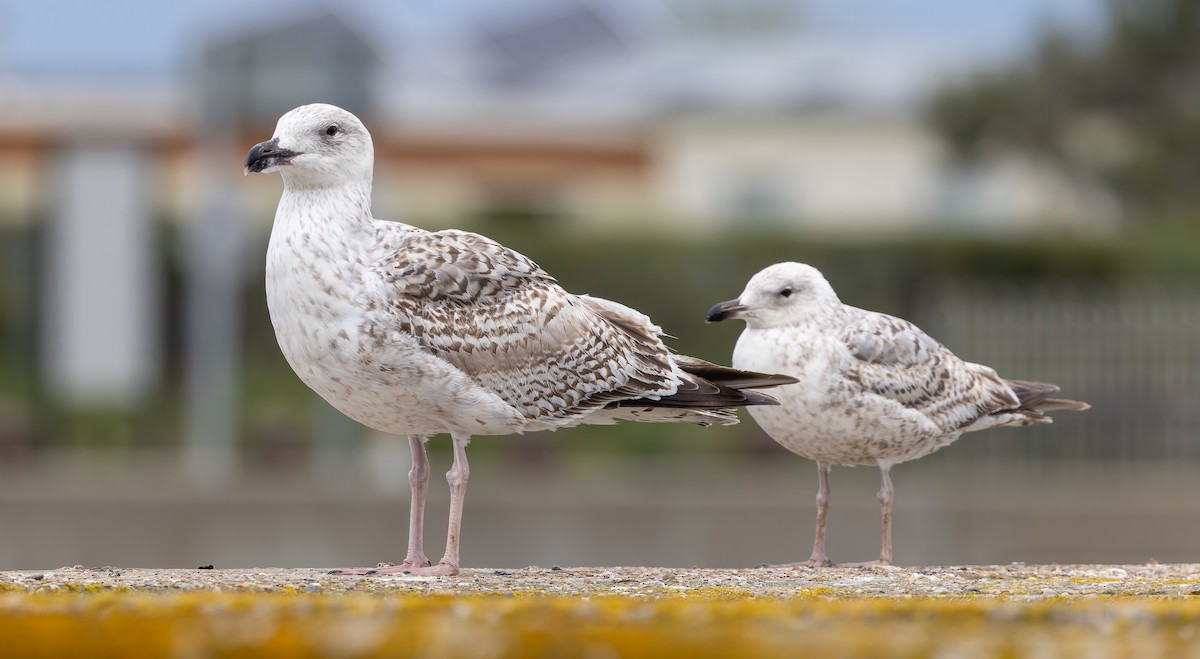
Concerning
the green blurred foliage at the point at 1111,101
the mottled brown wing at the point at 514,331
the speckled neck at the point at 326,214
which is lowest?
the mottled brown wing at the point at 514,331

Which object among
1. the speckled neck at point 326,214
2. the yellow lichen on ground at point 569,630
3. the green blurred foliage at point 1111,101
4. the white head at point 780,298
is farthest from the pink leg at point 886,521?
the green blurred foliage at point 1111,101

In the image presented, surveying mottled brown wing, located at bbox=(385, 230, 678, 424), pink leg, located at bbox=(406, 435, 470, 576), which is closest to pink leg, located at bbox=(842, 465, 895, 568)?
mottled brown wing, located at bbox=(385, 230, 678, 424)

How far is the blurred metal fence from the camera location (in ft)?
57.5

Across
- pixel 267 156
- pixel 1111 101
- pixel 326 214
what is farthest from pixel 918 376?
pixel 1111 101

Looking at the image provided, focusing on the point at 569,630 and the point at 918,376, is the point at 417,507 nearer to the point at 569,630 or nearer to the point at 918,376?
the point at 918,376

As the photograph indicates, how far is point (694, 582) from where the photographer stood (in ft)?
17.7

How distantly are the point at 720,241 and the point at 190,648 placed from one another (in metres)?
20.3

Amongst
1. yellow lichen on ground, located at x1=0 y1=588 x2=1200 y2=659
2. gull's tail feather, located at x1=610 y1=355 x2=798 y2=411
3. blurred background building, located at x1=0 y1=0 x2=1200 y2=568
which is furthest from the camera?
blurred background building, located at x1=0 y1=0 x2=1200 y2=568

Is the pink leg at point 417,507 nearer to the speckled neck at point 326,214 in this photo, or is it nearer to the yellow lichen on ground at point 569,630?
the speckled neck at point 326,214

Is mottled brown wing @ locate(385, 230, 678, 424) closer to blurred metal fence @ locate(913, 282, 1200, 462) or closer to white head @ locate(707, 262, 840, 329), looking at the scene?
white head @ locate(707, 262, 840, 329)

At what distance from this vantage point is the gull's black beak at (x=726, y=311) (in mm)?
6871

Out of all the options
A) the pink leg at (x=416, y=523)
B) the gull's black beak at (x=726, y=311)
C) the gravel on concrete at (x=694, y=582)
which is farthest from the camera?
the gull's black beak at (x=726, y=311)

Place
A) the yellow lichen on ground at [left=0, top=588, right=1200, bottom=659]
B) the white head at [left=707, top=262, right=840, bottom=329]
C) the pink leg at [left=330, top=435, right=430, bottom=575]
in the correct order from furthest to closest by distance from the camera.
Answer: the white head at [left=707, top=262, right=840, bottom=329] < the pink leg at [left=330, top=435, right=430, bottom=575] < the yellow lichen on ground at [left=0, top=588, right=1200, bottom=659]

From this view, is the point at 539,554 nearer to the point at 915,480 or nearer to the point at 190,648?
the point at 915,480
